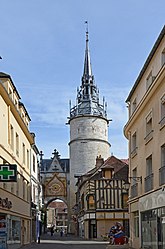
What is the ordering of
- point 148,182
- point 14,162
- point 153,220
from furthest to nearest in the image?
point 14,162
point 148,182
point 153,220

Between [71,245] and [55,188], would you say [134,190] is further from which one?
[55,188]

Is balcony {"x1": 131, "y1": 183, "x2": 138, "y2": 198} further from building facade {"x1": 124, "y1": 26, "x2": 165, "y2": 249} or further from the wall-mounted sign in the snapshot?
the wall-mounted sign

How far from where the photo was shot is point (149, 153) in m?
25.5

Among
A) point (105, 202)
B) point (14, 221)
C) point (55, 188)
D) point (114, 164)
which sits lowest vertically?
point (14, 221)

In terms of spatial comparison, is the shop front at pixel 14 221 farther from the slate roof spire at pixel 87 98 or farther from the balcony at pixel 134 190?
the slate roof spire at pixel 87 98

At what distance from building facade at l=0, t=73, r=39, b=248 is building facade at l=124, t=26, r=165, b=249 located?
6865 millimetres

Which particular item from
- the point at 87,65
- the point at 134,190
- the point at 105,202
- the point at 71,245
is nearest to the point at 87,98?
the point at 87,65

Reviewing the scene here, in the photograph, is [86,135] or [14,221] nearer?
[14,221]

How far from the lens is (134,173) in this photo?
3117cm

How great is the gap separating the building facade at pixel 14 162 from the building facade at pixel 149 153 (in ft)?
22.5

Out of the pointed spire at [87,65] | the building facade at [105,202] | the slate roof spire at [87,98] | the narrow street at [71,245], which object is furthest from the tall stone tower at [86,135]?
the narrow street at [71,245]

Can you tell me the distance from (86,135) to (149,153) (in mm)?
51791

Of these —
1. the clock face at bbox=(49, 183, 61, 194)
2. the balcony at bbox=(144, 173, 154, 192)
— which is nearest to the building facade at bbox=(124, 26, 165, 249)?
the balcony at bbox=(144, 173, 154, 192)

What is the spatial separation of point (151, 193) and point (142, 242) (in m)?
4.05
